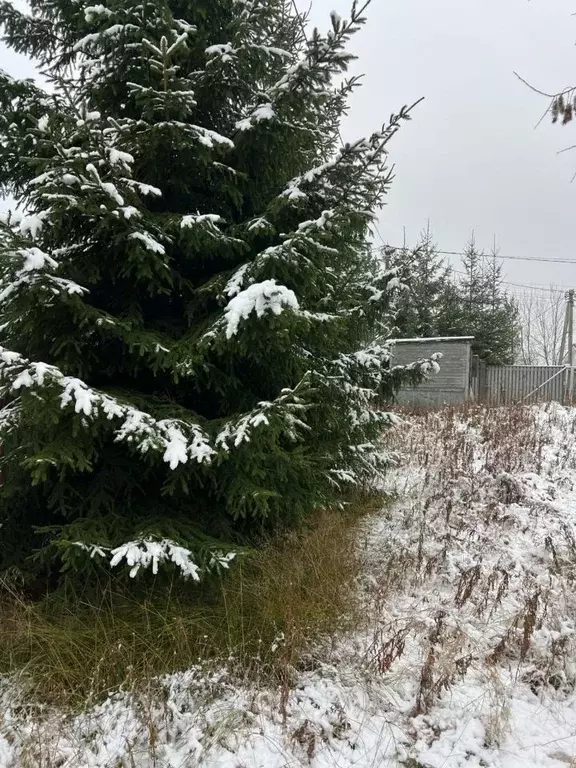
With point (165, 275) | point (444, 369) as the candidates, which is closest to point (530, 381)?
point (444, 369)

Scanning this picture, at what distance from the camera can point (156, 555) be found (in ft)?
7.76

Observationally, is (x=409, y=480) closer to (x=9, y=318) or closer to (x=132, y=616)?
(x=132, y=616)

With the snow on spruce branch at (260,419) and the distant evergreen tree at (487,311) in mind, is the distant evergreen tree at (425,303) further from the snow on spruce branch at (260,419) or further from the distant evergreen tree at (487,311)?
the snow on spruce branch at (260,419)

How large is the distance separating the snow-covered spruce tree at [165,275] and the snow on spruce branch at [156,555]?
14mm

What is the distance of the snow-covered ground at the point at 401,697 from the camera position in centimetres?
202

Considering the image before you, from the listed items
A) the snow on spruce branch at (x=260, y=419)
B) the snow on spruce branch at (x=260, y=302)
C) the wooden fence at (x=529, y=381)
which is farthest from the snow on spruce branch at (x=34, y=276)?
the wooden fence at (x=529, y=381)

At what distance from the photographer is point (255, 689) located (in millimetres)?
2307

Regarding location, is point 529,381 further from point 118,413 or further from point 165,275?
point 118,413

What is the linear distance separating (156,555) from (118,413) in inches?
28.4

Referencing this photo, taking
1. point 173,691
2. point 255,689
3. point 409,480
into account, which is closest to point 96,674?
point 173,691

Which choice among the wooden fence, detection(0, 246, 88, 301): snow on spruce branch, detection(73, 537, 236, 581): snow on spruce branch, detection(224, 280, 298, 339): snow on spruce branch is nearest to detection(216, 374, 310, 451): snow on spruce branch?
detection(224, 280, 298, 339): snow on spruce branch

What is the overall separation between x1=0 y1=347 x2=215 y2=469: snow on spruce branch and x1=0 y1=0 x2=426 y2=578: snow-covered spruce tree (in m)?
0.01

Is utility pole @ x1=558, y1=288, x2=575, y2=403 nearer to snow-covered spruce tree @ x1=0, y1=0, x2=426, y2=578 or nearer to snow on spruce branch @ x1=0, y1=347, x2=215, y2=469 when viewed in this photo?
snow-covered spruce tree @ x1=0, y1=0, x2=426, y2=578

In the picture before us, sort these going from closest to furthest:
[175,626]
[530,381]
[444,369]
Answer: [175,626] → [444,369] → [530,381]
